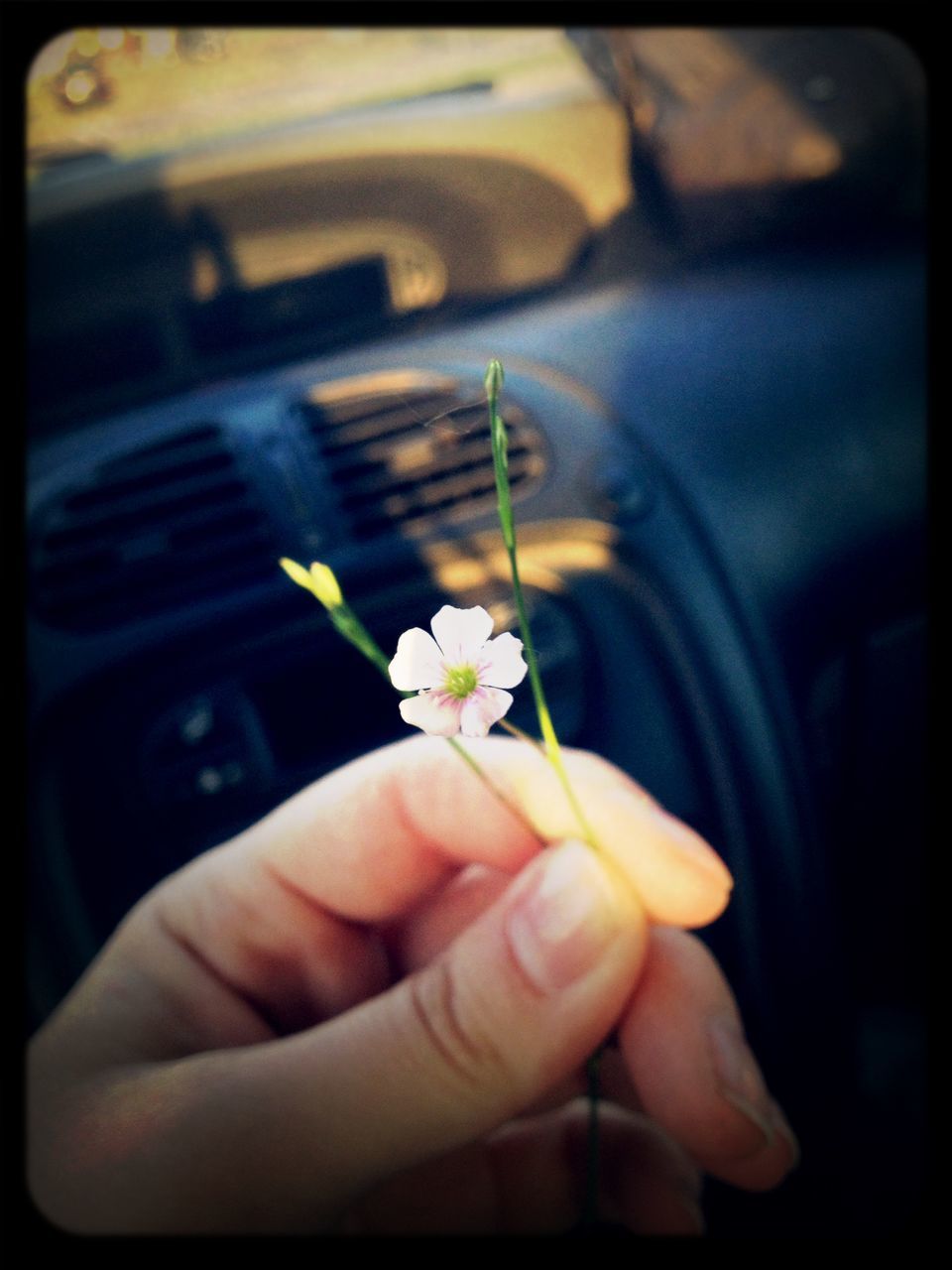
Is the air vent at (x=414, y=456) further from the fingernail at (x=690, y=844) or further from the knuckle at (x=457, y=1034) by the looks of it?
the knuckle at (x=457, y=1034)

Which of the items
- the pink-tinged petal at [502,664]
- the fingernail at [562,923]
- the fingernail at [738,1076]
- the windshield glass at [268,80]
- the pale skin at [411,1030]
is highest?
the windshield glass at [268,80]

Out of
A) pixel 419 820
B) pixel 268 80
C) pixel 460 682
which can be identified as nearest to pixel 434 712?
pixel 460 682

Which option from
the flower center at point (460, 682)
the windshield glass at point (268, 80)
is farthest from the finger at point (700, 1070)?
the windshield glass at point (268, 80)

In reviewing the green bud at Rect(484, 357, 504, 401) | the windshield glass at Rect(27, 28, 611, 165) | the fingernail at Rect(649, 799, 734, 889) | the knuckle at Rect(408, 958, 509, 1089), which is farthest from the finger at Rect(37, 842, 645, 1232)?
the windshield glass at Rect(27, 28, 611, 165)

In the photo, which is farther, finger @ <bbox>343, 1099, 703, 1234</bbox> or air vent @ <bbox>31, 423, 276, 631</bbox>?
air vent @ <bbox>31, 423, 276, 631</bbox>

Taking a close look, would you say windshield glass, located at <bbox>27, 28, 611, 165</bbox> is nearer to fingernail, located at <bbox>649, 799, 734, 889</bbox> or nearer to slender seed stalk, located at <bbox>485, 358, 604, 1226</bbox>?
slender seed stalk, located at <bbox>485, 358, 604, 1226</bbox>

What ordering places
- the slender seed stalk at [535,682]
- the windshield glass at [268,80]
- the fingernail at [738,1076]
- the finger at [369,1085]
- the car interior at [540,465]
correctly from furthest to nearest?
the windshield glass at [268,80] → the car interior at [540,465] → the fingernail at [738,1076] → the finger at [369,1085] → the slender seed stalk at [535,682]
